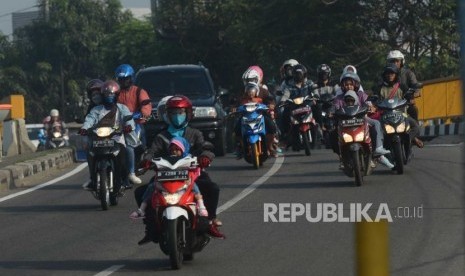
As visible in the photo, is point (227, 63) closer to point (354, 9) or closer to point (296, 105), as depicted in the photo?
point (354, 9)

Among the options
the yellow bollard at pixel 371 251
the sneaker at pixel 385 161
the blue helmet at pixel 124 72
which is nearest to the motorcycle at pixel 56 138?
the blue helmet at pixel 124 72

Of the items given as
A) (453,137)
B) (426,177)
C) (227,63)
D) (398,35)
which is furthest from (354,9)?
(426,177)

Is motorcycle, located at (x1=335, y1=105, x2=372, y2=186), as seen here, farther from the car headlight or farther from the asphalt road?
the car headlight

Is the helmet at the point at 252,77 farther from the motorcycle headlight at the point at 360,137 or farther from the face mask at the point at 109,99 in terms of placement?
the face mask at the point at 109,99

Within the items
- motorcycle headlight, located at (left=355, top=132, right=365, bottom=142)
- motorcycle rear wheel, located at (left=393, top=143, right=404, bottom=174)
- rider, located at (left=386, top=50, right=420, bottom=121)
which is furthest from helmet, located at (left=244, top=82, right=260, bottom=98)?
motorcycle headlight, located at (left=355, top=132, right=365, bottom=142)

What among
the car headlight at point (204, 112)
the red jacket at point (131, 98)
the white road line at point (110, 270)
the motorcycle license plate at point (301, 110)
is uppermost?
the red jacket at point (131, 98)

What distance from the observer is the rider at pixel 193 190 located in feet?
33.7

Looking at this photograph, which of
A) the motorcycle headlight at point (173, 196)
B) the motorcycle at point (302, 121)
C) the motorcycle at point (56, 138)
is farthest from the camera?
the motorcycle at point (56, 138)

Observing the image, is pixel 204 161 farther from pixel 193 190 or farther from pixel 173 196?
pixel 173 196

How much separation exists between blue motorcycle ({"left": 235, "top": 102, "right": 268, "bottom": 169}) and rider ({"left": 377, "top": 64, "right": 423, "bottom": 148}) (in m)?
2.59

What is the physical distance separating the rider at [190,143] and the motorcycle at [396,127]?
6735 mm

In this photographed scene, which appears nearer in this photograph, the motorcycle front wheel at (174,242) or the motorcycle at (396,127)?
the motorcycle front wheel at (174,242)

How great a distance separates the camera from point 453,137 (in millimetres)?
28203

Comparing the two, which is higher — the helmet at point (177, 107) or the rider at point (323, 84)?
the helmet at point (177, 107)
